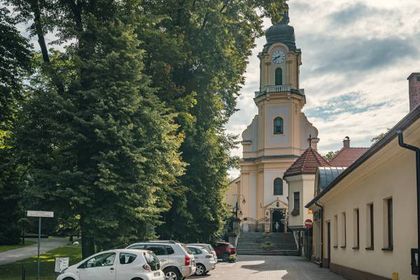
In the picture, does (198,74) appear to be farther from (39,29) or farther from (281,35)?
(281,35)

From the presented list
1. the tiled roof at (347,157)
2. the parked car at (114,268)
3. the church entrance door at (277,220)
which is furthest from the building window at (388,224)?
the church entrance door at (277,220)

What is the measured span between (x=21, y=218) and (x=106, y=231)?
3.41 m

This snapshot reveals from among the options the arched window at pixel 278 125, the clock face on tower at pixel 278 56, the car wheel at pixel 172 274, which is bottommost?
the car wheel at pixel 172 274

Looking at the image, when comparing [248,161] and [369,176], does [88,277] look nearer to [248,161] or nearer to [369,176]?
[369,176]

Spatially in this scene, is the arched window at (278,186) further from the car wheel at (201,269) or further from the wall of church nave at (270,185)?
the car wheel at (201,269)

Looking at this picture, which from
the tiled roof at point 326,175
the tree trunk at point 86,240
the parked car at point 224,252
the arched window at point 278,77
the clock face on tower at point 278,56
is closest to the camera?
the tree trunk at point 86,240

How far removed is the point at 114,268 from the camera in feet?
54.7

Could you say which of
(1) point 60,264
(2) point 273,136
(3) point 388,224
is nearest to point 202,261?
(1) point 60,264

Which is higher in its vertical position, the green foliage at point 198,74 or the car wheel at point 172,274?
the green foliage at point 198,74

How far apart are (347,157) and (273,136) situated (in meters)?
13.7

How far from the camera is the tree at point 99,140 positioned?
2044 cm

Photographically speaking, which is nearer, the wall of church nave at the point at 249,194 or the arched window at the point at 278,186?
the arched window at the point at 278,186

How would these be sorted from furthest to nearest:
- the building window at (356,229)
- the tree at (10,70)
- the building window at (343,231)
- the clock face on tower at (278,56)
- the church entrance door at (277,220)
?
the clock face on tower at (278,56), the church entrance door at (277,220), the tree at (10,70), the building window at (343,231), the building window at (356,229)

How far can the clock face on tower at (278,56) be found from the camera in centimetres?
6700
